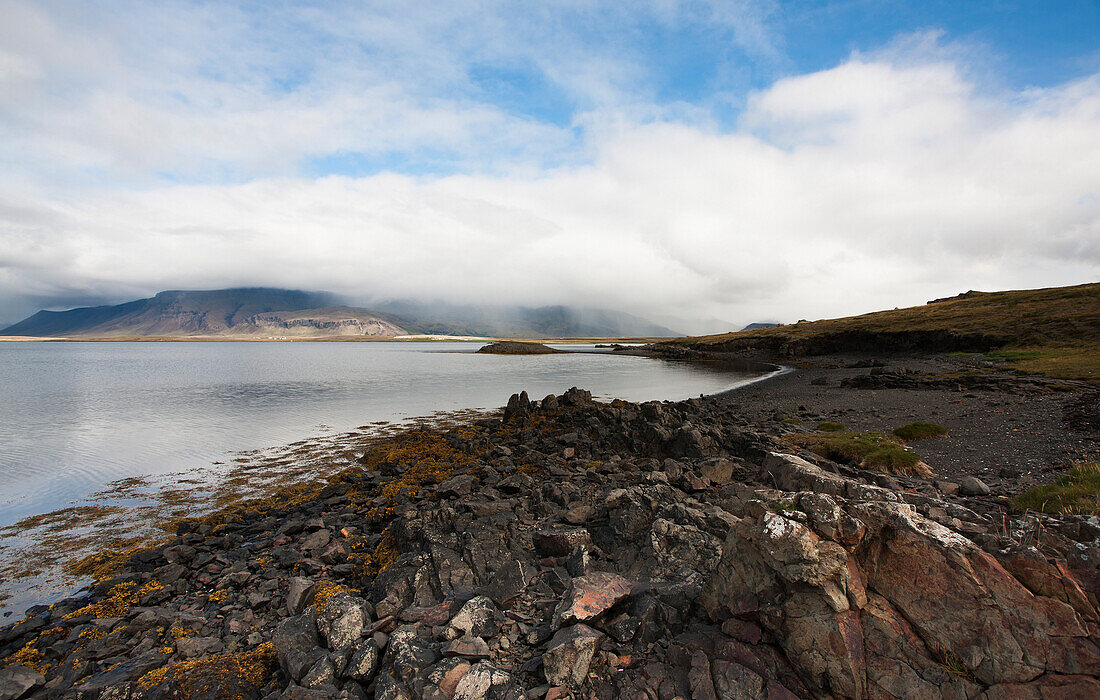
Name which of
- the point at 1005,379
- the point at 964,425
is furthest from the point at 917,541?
the point at 1005,379

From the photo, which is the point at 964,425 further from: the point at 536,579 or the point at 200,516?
the point at 200,516

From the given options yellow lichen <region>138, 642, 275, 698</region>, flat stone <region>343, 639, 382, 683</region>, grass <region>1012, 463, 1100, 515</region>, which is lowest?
yellow lichen <region>138, 642, 275, 698</region>

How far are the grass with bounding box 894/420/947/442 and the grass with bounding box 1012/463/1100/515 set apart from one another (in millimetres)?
9473

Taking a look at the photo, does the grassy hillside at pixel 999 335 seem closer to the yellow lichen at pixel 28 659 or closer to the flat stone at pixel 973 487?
the flat stone at pixel 973 487

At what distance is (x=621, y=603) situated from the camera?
24.4ft

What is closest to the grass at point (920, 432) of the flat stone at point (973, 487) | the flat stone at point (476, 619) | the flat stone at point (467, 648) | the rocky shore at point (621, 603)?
the rocky shore at point (621, 603)

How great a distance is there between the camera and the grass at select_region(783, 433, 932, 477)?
16.2 metres

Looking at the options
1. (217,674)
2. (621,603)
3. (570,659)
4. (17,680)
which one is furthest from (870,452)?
(17,680)

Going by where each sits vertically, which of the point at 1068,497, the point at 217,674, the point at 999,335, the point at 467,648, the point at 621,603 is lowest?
the point at 217,674

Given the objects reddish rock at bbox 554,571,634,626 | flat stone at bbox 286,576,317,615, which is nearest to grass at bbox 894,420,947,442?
reddish rock at bbox 554,571,634,626

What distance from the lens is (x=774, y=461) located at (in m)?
11.8

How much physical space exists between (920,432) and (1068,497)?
12.3 metres

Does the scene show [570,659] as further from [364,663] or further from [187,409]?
[187,409]

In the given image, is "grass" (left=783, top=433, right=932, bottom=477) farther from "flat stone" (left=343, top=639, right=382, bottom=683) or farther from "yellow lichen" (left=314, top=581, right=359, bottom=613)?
"yellow lichen" (left=314, top=581, right=359, bottom=613)
